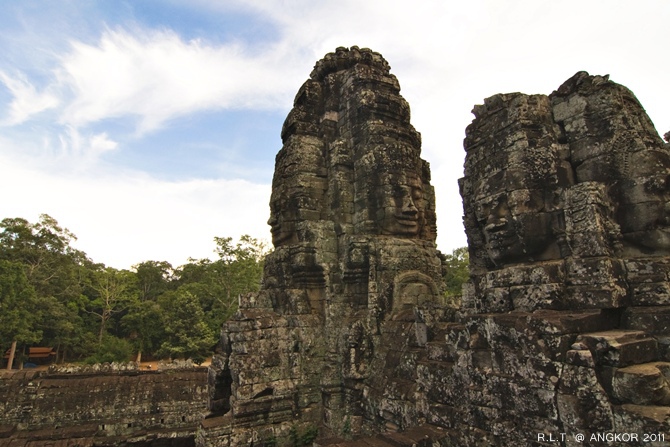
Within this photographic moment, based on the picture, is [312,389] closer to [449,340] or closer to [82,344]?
[449,340]

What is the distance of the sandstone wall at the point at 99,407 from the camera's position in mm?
8711

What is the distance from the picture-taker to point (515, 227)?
3.80 metres

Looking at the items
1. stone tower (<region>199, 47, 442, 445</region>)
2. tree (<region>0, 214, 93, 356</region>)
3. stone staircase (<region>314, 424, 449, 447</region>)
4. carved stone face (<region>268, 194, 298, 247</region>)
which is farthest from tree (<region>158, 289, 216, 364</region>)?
stone staircase (<region>314, 424, 449, 447</region>)

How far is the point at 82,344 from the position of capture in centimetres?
2975

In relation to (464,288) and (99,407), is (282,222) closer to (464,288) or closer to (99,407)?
(464,288)

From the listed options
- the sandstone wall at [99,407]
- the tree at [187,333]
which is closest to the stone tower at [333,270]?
the sandstone wall at [99,407]

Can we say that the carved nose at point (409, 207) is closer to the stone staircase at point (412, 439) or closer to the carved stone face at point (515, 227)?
the carved stone face at point (515, 227)

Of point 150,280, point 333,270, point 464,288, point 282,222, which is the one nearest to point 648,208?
point 464,288

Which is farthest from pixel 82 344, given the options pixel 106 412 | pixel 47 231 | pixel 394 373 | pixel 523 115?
pixel 523 115

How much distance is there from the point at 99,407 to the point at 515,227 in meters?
9.82

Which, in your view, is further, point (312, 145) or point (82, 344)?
point (82, 344)

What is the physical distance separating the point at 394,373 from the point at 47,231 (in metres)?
35.3

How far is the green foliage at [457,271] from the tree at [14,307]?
27.8 meters

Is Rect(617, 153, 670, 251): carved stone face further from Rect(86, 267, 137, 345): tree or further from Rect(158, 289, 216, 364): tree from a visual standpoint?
Rect(86, 267, 137, 345): tree
